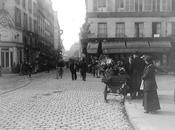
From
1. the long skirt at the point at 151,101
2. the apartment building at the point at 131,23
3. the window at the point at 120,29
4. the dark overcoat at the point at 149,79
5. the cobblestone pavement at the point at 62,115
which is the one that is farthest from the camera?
the window at the point at 120,29

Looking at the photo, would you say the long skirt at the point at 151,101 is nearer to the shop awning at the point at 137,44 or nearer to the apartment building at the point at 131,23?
the shop awning at the point at 137,44

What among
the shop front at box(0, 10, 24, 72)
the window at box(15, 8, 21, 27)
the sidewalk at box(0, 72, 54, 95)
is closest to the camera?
the sidewalk at box(0, 72, 54, 95)

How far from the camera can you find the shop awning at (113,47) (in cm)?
3588

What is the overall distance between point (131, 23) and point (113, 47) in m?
3.75

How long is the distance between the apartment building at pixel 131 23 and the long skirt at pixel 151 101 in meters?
27.8

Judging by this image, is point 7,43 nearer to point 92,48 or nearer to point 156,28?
point 92,48

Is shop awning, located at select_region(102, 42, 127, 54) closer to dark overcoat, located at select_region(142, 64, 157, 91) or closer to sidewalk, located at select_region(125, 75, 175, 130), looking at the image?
sidewalk, located at select_region(125, 75, 175, 130)

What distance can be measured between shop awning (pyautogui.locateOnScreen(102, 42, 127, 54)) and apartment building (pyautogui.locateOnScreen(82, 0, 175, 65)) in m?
0.11

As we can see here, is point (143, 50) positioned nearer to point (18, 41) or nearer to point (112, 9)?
point (112, 9)

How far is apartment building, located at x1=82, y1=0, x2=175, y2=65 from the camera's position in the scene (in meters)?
37.1

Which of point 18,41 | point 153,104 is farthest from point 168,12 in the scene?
point 153,104

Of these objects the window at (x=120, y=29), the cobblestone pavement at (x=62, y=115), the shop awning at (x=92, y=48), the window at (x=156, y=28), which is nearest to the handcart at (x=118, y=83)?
the cobblestone pavement at (x=62, y=115)

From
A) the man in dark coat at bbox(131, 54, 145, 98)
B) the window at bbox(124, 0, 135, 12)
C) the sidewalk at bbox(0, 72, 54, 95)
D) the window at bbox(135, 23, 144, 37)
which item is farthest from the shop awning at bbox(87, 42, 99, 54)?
the man in dark coat at bbox(131, 54, 145, 98)

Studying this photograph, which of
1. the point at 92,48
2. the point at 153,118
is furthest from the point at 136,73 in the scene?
the point at 92,48
